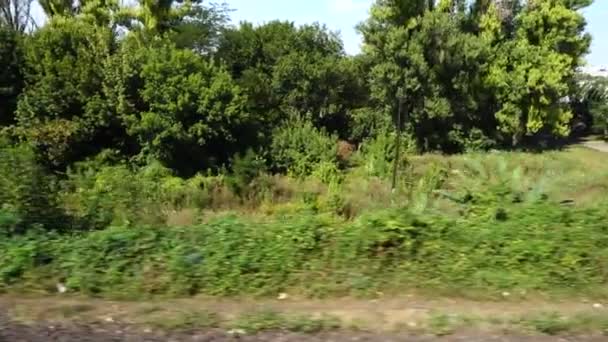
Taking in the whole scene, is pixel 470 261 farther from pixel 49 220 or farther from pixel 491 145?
pixel 491 145

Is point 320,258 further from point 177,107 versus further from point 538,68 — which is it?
point 538,68

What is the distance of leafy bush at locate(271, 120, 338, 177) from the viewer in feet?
140

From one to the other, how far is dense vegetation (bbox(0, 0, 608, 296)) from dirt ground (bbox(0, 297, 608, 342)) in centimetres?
34

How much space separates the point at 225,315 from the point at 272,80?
41.1 m

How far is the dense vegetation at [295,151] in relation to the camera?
7.45 metres

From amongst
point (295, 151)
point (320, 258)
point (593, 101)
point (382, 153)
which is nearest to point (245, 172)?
point (295, 151)

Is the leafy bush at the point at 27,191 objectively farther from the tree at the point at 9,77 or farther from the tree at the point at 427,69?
the tree at the point at 427,69

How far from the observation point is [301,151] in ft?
141

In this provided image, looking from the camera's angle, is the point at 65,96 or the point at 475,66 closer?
the point at 65,96

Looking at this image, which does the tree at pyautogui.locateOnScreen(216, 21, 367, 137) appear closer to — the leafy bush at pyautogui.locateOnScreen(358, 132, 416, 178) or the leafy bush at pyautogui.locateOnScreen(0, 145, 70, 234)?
the leafy bush at pyautogui.locateOnScreen(358, 132, 416, 178)

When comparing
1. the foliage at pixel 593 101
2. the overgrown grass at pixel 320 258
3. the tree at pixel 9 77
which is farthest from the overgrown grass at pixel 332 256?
the foliage at pixel 593 101

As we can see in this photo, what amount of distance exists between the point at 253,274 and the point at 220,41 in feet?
144

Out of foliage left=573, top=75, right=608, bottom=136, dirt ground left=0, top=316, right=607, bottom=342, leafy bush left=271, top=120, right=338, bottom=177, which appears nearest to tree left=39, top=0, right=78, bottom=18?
leafy bush left=271, top=120, right=338, bottom=177

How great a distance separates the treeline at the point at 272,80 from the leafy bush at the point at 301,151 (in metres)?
0.08
